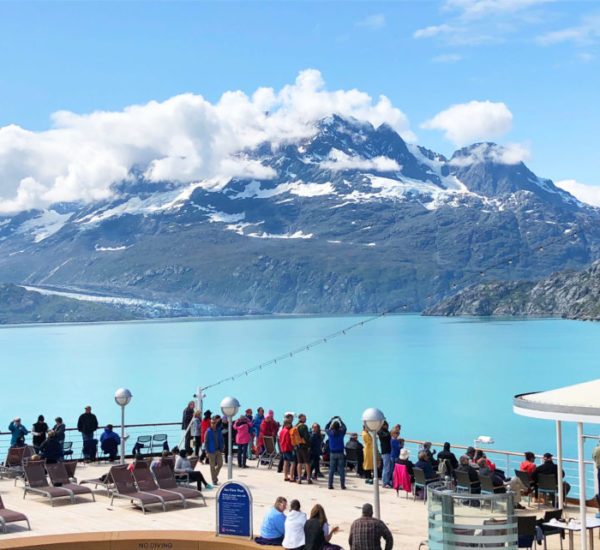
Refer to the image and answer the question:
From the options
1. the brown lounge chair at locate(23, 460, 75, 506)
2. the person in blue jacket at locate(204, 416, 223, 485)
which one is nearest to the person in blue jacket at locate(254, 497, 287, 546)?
the brown lounge chair at locate(23, 460, 75, 506)

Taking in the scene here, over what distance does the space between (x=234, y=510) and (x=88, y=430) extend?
10.7 metres

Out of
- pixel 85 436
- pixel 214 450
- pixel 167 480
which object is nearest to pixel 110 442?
pixel 85 436

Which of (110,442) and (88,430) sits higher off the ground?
(88,430)

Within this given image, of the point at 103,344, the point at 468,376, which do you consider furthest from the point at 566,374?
the point at 103,344

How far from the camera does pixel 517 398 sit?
1183 cm

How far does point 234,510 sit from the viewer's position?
12.3 m

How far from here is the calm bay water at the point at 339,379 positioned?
71.8 metres

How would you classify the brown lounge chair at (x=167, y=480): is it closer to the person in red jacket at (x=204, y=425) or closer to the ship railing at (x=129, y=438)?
the person in red jacket at (x=204, y=425)

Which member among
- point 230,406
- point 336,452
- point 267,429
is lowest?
point 336,452

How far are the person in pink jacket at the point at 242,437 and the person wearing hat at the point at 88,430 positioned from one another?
3.79m

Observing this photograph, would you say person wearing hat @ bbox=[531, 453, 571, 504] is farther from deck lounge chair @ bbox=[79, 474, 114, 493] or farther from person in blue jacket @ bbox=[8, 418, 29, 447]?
person in blue jacket @ bbox=[8, 418, 29, 447]

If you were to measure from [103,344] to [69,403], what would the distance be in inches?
3969

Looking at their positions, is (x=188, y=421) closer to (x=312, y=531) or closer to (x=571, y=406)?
(x=312, y=531)

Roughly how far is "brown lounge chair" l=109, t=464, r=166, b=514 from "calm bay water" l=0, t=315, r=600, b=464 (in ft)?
120
